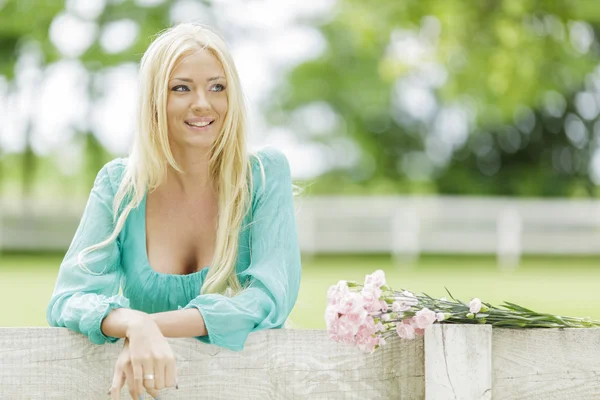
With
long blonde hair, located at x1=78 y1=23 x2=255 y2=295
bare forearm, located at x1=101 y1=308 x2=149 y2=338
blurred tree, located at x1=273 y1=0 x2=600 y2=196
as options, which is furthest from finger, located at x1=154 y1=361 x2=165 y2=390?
blurred tree, located at x1=273 y1=0 x2=600 y2=196

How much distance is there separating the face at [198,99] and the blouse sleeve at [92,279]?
27 centimetres

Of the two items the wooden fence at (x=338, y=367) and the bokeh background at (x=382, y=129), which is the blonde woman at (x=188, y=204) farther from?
the bokeh background at (x=382, y=129)

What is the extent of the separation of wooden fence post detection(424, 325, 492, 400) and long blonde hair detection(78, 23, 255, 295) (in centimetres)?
76

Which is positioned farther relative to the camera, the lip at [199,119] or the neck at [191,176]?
the neck at [191,176]

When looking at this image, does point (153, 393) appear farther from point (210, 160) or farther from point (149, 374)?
point (210, 160)

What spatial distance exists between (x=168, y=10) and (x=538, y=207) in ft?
26.2

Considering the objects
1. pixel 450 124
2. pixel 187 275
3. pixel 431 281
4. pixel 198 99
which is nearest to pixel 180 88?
pixel 198 99

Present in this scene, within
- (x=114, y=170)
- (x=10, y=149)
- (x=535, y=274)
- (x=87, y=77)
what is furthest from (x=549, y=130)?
(x=114, y=170)

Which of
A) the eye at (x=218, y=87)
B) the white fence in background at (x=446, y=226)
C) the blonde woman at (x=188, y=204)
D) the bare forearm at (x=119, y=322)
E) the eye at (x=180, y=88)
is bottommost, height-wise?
the bare forearm at (x=119, y=322)

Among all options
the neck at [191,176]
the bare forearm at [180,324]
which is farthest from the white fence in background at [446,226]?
the bare forearm at [180,324]

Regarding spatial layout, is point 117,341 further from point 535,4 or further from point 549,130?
point 549,130

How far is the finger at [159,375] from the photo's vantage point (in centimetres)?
Answer: 184

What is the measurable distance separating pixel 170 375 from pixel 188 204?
2.97 ft

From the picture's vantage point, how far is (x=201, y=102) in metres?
2.51
